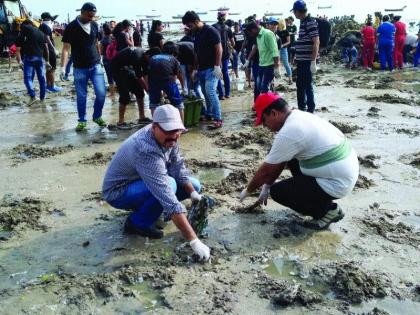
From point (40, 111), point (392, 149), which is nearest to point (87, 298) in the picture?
point (392, 149)

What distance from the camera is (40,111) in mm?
8602

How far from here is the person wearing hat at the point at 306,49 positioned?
668 centimetres

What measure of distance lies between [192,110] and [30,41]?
377cm

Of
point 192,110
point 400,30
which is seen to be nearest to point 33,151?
point 192,110

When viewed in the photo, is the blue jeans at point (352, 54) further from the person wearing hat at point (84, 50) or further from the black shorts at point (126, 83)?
the person wearing hat at point (84, 50)

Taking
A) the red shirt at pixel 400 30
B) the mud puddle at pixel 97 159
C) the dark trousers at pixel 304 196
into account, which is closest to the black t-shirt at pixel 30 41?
the mud puddle at pixel 97 159

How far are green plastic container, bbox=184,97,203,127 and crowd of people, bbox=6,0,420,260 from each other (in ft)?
0.70

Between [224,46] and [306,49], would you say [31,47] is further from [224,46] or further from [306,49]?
[306,49]

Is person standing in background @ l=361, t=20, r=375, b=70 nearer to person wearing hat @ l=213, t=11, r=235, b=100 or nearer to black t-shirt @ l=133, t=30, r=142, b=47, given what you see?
person wearing hat @ l=213, t=11, r=235, b=100

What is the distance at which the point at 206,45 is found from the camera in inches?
263

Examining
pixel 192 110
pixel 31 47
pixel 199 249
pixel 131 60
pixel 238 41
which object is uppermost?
pixel 238 41

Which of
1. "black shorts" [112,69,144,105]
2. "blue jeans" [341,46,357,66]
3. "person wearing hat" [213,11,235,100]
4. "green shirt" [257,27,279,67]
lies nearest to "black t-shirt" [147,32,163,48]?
"black shorts" [112,69,144,105]

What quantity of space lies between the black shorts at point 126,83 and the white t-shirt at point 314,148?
4043 millimetres

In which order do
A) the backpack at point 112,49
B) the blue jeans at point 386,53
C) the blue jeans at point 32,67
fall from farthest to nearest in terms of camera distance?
the blue jeans at point 386,53
the blue jeans at point 32,67
the backpack at point 112,49
